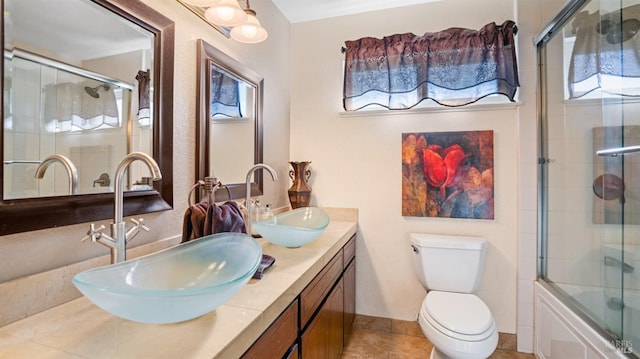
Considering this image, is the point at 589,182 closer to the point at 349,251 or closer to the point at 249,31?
the point at 349,251

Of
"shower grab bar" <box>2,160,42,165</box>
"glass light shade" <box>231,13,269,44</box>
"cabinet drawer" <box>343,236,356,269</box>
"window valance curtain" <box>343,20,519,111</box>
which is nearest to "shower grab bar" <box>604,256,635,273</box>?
"window valance curtain" <box>343,20,519,111</box>

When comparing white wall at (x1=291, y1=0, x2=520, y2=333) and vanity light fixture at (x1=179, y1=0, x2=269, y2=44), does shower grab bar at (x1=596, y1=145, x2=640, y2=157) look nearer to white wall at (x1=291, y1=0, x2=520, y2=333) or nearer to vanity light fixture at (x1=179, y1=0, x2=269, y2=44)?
white wall at (x1=291, y1=0, x2=520, y2=333)

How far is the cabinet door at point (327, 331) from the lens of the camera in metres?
1.19

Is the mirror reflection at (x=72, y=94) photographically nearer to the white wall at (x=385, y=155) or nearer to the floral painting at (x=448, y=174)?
the white wall at (x=385, y=155)

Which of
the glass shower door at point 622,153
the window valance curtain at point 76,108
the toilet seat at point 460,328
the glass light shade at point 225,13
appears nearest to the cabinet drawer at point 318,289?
the toilet seat at point 460,328

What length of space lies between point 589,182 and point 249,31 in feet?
6.89

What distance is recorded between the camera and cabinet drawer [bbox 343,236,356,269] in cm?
189

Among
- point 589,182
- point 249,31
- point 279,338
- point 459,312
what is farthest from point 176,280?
point 589,182

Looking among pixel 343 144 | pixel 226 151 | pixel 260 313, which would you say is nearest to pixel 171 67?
pixel 226 151

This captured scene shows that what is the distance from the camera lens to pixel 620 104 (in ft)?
4.88

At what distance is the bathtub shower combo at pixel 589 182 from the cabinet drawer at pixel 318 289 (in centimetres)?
125

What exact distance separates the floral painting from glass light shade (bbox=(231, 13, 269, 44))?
124 cm

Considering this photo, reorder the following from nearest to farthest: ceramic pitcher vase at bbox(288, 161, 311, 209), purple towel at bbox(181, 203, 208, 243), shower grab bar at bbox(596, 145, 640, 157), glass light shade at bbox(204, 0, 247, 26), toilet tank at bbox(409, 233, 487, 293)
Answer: purple towel at bbox(181, 203, 208, 243)
glass light shade at bbox(204, 0, 247, 26)
shower grab bar at bbox(596, 145, 640, 157)
toilet tank at bbox(409, 233, 487, 293)
ceramic pitcher vase at bbox(288, 161, 311, 209)

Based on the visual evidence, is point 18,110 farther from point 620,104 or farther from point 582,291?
point 582,291
